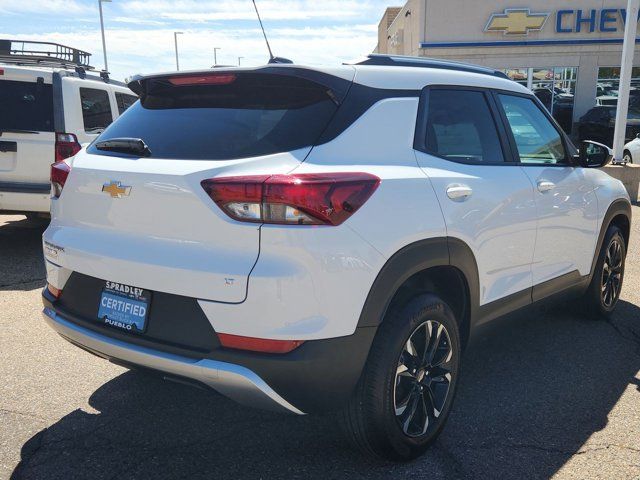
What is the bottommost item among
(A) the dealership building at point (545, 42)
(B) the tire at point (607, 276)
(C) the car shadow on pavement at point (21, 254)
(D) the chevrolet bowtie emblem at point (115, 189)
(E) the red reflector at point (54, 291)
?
(C) the car shadow on pavement at point (21, 254)

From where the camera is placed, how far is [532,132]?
153 inches

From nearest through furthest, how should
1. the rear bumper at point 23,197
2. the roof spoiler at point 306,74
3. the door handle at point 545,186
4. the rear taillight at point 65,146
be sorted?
the roof spoiler at point 306,74 < the door handle at point 545,186 < the rear bumper at point 23,197 < the rear taillight at point 65,146

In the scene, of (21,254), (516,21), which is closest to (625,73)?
(21,254)

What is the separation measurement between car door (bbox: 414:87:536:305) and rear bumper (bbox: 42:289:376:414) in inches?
32.2

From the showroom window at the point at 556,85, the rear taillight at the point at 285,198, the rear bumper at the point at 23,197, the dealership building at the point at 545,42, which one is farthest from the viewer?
the showroom window at the point at 556,85

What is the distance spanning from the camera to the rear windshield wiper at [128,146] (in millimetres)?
2705

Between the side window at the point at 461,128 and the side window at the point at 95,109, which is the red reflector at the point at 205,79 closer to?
the side window at the point at 461,128

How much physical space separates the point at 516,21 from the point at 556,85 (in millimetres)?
3145

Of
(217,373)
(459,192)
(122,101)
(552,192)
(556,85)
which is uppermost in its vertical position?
(556,85)

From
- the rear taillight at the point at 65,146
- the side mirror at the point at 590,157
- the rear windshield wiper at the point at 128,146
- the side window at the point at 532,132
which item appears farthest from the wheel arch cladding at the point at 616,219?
the rear taillight at the point at 65,146

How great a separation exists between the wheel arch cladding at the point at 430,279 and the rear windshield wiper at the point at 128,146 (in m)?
1.16

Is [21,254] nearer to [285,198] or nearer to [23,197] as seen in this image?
[23,197]

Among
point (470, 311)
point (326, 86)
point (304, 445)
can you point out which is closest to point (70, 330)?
point (304, 445)

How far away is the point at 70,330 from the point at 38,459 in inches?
23.9
